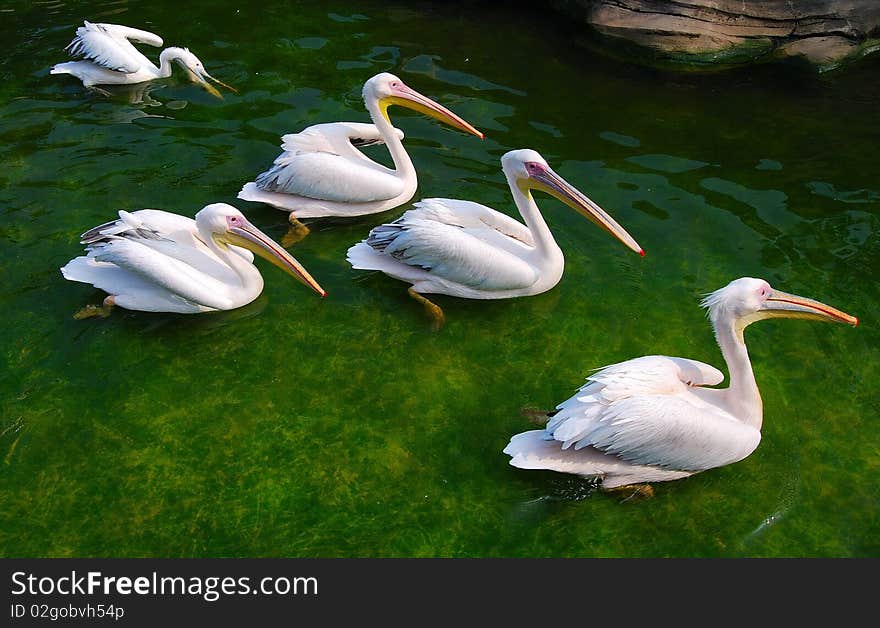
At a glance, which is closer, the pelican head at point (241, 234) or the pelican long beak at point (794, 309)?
the pelican long beak at point (794, 309)

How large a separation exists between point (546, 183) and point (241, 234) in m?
1.46

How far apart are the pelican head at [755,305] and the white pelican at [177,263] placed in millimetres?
1733

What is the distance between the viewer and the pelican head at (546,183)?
13.5 ft

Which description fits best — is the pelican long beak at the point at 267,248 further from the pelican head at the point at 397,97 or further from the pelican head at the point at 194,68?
the pelican head at the point at 194,68

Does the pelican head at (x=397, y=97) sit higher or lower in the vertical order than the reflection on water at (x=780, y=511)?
higher

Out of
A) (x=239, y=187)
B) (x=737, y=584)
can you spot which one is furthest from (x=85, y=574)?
(x=239, y=187)

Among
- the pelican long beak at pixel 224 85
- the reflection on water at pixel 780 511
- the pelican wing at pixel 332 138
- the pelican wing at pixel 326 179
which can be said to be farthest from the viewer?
the pelican long beak at pixel 224 85

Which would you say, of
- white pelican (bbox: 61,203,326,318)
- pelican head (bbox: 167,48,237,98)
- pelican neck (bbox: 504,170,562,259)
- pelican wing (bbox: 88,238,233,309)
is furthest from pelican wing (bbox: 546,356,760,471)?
pelican head (bbox: 167,48,237,98)

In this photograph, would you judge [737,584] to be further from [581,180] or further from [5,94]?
[5,94]

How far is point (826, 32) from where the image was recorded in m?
6.33

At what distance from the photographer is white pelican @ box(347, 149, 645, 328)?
4094mm

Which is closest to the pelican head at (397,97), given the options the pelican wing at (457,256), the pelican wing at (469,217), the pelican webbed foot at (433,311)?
the pelican wing at (469,217)

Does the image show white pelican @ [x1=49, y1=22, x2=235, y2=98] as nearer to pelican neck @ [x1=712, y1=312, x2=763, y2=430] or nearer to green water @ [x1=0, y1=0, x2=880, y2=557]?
green water @ [x1=0, y1=0, x2=880, y2=557]

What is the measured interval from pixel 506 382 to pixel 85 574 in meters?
1.87
